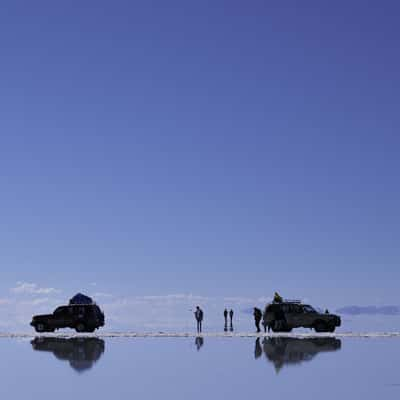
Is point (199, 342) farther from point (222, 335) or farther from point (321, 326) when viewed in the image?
point (321, 326)

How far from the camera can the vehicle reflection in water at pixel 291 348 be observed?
28.8 m

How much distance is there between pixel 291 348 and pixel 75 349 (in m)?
10.3

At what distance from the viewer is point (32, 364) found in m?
27.7

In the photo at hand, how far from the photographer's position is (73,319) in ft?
171

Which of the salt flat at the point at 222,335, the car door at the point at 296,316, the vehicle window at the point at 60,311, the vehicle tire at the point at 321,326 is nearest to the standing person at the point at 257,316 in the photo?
the car door at the point at 296,316

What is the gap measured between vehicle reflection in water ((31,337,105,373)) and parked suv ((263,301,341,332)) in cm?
1374

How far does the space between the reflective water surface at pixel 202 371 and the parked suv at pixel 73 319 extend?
13.5 metres

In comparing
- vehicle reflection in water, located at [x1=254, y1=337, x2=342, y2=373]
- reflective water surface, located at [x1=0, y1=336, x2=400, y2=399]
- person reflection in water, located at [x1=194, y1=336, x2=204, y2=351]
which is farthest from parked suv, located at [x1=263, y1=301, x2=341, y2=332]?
reflective water surface, located at [x1=0, y1=336, x2=400, y2=399]

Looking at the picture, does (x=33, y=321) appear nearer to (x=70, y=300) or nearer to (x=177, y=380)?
(x=70, y=300)

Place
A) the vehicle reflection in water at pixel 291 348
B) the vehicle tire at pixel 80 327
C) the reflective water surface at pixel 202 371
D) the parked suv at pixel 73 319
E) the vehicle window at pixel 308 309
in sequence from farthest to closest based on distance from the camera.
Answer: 1. the parked suv at pixel 73 319
2. the vehicle tire at pixel 80 327
3. the vehicle window at pixel 308 309
4. the vehicle reflection in water at pixel 291 348
5. the reflective water surface at pixel 202 371

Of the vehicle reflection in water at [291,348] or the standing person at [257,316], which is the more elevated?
the standing person at [257,316]

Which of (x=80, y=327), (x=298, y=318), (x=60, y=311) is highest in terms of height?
(x=60, y=311)

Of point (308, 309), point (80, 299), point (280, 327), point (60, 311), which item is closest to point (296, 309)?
point (308, 309)

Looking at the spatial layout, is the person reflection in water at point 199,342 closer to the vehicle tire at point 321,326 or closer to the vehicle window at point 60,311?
the vehicle tire at point 321,326
